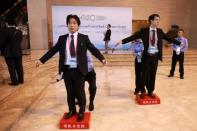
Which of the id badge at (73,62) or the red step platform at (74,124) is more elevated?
the id badge at (73,62)

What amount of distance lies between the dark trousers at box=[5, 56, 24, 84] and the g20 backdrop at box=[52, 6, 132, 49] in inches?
220

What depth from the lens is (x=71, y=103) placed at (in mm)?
3230

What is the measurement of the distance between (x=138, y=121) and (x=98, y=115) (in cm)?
63

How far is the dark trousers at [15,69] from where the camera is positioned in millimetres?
5078

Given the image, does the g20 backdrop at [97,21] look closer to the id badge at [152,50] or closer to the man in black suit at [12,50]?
the man in black suit at [12,50]

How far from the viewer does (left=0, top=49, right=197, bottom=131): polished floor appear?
10.6 ft

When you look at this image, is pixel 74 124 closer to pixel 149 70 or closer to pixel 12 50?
pixel 149 70

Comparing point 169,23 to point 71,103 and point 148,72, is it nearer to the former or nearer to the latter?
point 148,72

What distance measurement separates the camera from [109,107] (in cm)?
398

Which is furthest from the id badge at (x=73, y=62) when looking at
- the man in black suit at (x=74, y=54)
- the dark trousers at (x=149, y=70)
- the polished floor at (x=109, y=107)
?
the dark trousers at (x=149, y=70)

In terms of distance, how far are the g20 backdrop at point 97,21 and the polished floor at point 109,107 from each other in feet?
16.5

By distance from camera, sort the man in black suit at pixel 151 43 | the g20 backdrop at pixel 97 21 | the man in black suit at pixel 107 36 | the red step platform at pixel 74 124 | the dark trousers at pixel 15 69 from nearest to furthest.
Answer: the red step platform at pixel 74 124, the man in black suit at pixel 151 43, the dark trousers at pixel 15 69, the man in black suit at pixel 107 36, the g20 backdrop at pixel 97 21

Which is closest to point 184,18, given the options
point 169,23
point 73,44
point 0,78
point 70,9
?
point 169,23

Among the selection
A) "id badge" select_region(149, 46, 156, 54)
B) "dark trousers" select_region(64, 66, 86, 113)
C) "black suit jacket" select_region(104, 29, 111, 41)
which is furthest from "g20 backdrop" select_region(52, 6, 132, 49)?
"dark trousers" select_region(64, 66, 86, 113)
